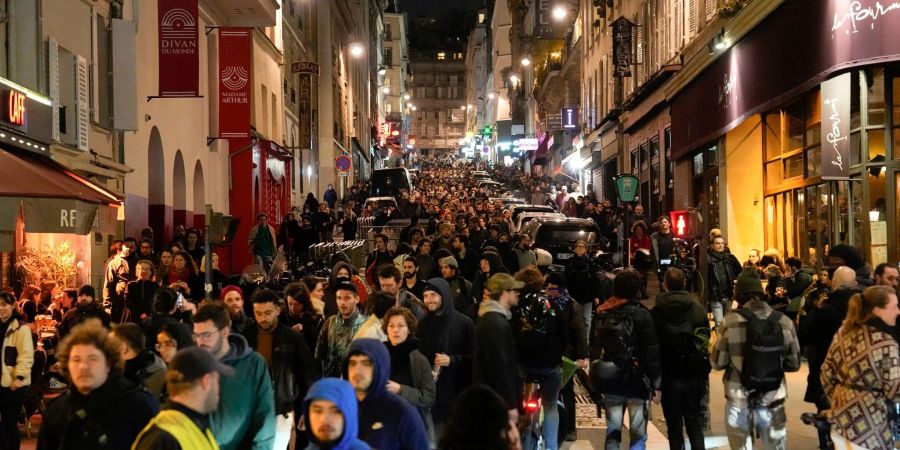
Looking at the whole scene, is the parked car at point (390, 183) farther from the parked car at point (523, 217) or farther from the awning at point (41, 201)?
the awning at point (41, 201)

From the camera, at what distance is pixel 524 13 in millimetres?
82562

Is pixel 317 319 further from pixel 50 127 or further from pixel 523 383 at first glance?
pixel 50 127

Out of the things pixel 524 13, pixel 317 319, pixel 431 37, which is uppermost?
pixel 431 37

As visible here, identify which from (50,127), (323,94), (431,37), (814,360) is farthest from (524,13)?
(431,37)

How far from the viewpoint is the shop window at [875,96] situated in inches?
596

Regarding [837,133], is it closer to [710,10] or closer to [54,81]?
[710,10]

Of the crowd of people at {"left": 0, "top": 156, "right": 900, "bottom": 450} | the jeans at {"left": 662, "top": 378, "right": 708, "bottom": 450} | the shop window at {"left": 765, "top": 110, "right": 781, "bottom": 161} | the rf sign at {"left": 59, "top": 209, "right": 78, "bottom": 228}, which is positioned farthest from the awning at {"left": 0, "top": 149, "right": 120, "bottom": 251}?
the shop window at {"left": 765, "top": 110, "right": 781, "bottom": 161}

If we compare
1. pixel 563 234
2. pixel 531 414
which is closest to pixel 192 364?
pixel 531 414

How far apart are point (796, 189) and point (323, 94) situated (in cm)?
3601

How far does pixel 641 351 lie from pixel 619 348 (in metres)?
0.18

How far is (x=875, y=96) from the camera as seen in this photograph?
15.2 metres

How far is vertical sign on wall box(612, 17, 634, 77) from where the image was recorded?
34.0 metres

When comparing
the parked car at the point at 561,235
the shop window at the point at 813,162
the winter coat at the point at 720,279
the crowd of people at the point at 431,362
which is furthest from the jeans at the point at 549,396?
the parked car at the point at 561,235

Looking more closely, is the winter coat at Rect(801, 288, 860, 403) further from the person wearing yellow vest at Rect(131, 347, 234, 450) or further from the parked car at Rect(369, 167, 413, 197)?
the parked car at Rect(369, 167, 413, 197)
